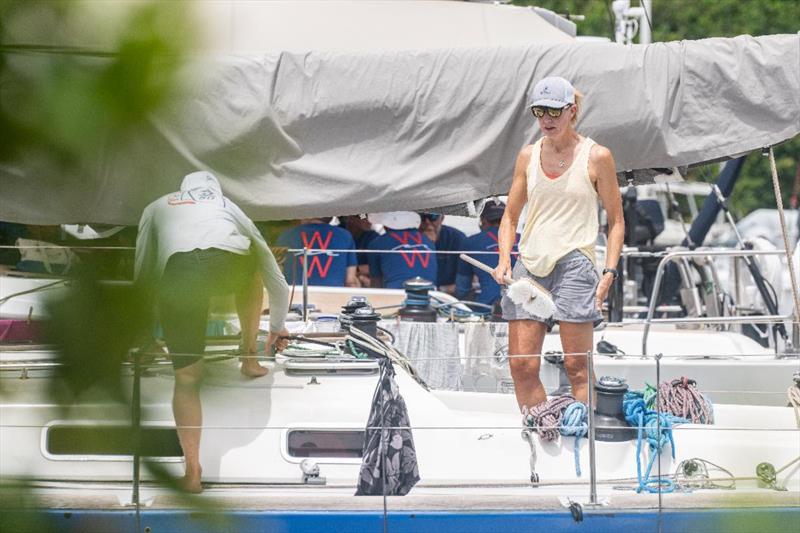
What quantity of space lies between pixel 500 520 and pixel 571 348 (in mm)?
746

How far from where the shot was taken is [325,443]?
447 centimetres

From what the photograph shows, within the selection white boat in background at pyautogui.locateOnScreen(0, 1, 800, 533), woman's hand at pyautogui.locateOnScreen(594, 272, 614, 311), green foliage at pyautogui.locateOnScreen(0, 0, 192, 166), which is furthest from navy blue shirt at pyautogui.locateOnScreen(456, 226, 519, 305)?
green foliage at pyautogui.locateOnScreen(0, 0, 192, 166)

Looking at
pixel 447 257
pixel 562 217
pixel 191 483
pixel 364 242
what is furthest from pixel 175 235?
pixel 447 257

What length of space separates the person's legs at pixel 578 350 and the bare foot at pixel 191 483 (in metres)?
3.74

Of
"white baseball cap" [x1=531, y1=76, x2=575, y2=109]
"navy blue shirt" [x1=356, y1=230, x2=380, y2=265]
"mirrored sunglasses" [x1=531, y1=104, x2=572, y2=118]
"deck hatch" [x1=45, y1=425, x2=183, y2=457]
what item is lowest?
"deck hatch" [x1=45, y1=425, x2=183, y2=457]

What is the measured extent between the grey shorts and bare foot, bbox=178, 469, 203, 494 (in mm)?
3700

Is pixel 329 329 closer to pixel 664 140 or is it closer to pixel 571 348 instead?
pixel 571 348

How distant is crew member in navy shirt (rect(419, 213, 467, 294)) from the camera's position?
289 inches

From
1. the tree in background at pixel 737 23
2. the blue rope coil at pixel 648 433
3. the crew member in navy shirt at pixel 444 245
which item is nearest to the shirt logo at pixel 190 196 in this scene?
the blue rope coil at pixel 648 433

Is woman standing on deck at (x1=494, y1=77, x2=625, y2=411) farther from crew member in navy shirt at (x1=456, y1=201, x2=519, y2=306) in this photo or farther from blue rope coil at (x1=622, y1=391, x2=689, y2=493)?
crew member in navy shirt at (x1=456, y1=201, x2=519, y2=306)

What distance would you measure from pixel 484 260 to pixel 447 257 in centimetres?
71

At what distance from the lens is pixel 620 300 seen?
720cm

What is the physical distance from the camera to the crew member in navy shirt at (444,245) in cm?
734

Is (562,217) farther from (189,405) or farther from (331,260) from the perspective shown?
(189,405)
